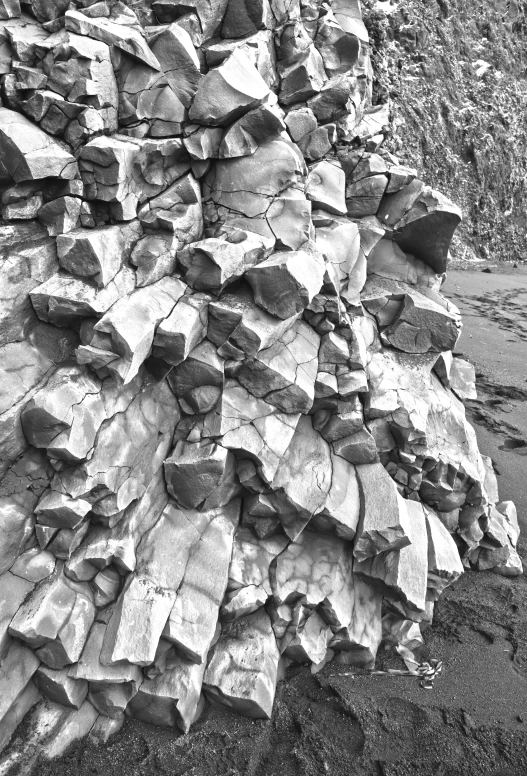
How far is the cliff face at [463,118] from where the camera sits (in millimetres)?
23203

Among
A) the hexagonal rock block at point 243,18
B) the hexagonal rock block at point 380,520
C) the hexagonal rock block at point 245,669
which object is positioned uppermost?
the hexagonal rock block at point 243,18

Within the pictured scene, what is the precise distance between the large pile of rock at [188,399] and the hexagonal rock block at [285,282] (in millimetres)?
27

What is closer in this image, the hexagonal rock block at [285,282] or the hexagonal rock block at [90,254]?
the hexagonal rock block at [90,254]

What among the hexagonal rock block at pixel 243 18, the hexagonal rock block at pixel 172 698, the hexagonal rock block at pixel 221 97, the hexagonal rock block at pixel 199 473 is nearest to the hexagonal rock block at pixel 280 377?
the hexagonal rock block at pixel 199 473

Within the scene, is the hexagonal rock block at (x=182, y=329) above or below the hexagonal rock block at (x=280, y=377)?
above

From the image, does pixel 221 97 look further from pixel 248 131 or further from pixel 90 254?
pixel 90 254

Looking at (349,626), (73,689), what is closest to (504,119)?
(349,626)

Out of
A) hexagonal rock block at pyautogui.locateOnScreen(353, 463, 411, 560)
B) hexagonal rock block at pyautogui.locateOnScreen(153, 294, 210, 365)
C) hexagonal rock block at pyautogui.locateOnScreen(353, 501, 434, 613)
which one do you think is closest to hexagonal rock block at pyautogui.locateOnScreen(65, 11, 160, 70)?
hexagonal rock block at pyautogui.locateOnScreen(153, 294, 210, 365)

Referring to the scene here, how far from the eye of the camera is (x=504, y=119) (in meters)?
25.6

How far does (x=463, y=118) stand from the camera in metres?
24.4

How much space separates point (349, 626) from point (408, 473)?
1787 mm

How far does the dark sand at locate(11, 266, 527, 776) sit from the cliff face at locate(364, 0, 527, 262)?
19027 millimetres

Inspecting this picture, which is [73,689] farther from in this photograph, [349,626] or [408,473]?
[408,473]

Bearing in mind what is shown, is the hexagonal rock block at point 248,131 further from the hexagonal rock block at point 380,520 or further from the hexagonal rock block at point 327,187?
the hexagonal rock block at point 380,520
